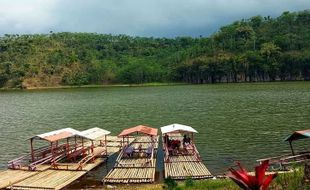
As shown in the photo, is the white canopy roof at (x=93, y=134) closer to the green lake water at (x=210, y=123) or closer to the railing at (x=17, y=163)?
the green lake water at (x=210, y=123)

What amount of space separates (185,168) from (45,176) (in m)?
9.24

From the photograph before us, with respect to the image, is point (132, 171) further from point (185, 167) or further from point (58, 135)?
point (58, 135)

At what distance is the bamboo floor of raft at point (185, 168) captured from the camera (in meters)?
25.4

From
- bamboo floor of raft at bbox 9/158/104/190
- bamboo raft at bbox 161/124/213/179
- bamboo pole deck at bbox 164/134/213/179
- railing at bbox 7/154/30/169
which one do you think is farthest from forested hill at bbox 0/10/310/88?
bamboo floor of raft at bbox 9/158/104/190

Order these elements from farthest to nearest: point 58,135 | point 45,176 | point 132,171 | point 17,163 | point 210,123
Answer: point 210,123 → point 58,135 → point 17,163 → point 132,171 → point 45,176

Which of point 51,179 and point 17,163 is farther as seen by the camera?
point 17,163

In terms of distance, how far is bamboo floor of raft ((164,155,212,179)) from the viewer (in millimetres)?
25375

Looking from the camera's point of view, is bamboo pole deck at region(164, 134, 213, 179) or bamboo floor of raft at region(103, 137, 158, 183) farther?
bamboo pole deck at region(164, 134, 213, 179)

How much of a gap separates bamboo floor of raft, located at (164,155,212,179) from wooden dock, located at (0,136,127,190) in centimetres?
599

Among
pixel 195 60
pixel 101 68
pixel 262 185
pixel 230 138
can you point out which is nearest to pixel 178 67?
pixel 195 60

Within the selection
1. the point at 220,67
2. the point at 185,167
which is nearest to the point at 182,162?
the point at 185,167

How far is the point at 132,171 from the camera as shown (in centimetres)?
2716

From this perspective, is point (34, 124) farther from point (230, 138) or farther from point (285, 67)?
point (285, 67)

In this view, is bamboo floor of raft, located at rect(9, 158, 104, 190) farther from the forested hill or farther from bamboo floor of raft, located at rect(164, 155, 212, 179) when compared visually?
the forested hill
